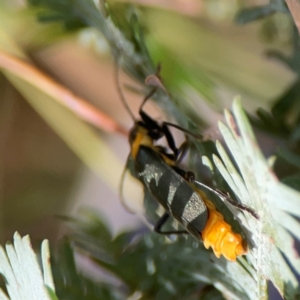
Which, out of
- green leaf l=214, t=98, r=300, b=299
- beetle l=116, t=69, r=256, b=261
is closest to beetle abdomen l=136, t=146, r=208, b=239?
beetle l=116, t=69, r=256, b=261

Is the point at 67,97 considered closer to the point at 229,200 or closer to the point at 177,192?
the point at 177,192

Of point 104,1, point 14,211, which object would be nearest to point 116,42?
point 104,1

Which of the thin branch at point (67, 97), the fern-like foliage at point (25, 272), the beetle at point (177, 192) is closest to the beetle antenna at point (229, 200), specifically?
the beetle at point (177, 192)

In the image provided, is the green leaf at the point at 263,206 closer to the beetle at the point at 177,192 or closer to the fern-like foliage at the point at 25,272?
the beetle at the point at 177,192

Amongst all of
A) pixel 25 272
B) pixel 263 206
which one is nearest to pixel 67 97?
pixel 25 272

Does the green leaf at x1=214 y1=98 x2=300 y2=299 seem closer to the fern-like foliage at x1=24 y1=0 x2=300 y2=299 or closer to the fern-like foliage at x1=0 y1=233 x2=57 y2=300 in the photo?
the fern-like foliage at x1=24 y1=0 x2=300 y2=299

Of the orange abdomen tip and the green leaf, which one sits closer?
the green leaf

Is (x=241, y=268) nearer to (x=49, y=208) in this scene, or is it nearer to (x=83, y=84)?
(x=49, y=208)
